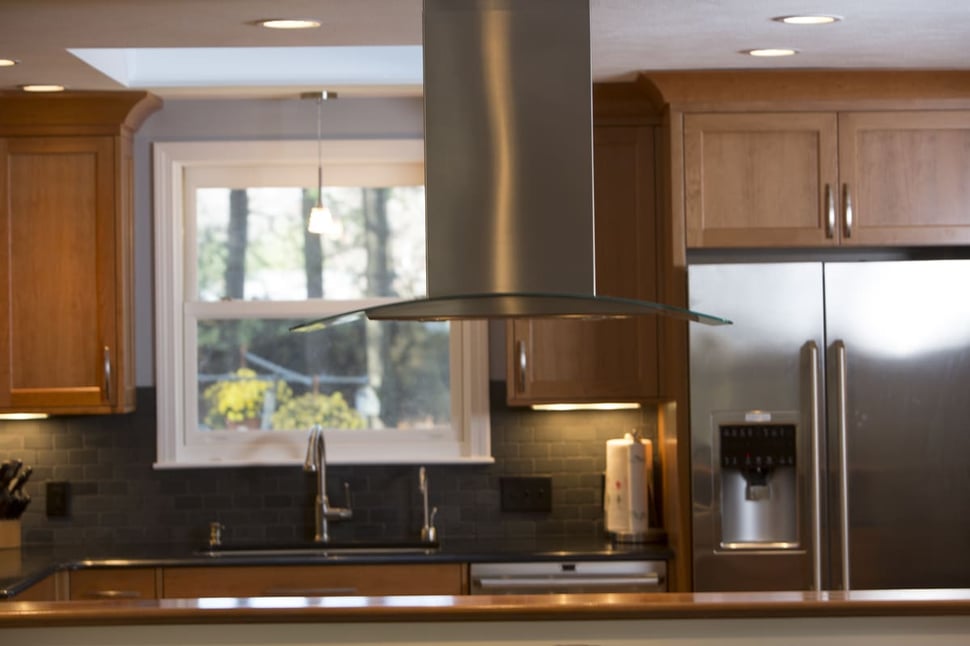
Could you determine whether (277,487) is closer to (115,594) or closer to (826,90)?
(115,594)

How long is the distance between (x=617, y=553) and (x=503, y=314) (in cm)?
182

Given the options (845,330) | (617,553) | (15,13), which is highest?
(15,13)

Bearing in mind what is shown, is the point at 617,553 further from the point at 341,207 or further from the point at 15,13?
the point at 15,13

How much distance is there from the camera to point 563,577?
461 centimetres

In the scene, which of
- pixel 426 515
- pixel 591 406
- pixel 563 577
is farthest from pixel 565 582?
pixel 591 406

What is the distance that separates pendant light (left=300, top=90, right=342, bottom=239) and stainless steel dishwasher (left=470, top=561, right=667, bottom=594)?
1.27 metres

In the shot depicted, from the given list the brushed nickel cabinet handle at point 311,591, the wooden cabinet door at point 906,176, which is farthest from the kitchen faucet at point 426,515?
the wooden cabinet door at point 906,176

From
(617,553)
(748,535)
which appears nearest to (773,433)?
(748,535)

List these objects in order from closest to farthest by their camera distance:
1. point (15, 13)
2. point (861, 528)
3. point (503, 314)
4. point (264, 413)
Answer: point (503, 314) → point (15, 13) → point (861, 528) → point (264, 413)

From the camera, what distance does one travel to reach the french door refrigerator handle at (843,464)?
444cm

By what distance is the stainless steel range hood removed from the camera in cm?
317

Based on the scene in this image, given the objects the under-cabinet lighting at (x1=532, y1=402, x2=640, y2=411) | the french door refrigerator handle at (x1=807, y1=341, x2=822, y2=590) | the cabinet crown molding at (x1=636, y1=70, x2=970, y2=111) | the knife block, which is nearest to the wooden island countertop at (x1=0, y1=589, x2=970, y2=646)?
the french door refrigerator handle at (x1=807, y1=341, x2=822, y2=590)

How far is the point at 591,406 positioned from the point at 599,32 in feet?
5.45

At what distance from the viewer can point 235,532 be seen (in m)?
5.11
